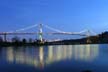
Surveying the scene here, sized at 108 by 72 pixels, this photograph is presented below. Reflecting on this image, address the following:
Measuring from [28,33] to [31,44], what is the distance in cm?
1102

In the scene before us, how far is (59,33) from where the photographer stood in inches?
3452

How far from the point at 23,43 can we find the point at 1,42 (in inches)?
329

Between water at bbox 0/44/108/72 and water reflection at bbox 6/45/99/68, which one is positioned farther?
water reflection at bbox 6/45/99/68

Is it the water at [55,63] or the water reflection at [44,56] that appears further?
the water reflection at [44,56]

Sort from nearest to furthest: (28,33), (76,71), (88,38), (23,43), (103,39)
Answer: (76,71) < (28,33) < (23,43) < (88,38) < (103,39)

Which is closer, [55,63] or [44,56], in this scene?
[55,63]

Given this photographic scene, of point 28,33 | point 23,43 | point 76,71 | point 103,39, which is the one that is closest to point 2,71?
point 76,71

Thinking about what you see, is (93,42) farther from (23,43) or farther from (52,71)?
(52,71)

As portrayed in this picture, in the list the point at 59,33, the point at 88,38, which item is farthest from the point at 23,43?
the point at 88,38

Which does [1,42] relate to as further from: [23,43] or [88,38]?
[88,38]

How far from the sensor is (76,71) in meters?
17.6

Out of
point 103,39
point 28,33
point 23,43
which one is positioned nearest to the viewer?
point 28,33

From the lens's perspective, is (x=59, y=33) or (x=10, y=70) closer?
(x=10, y=70)

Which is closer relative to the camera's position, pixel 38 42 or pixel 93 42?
pixel 38 42
